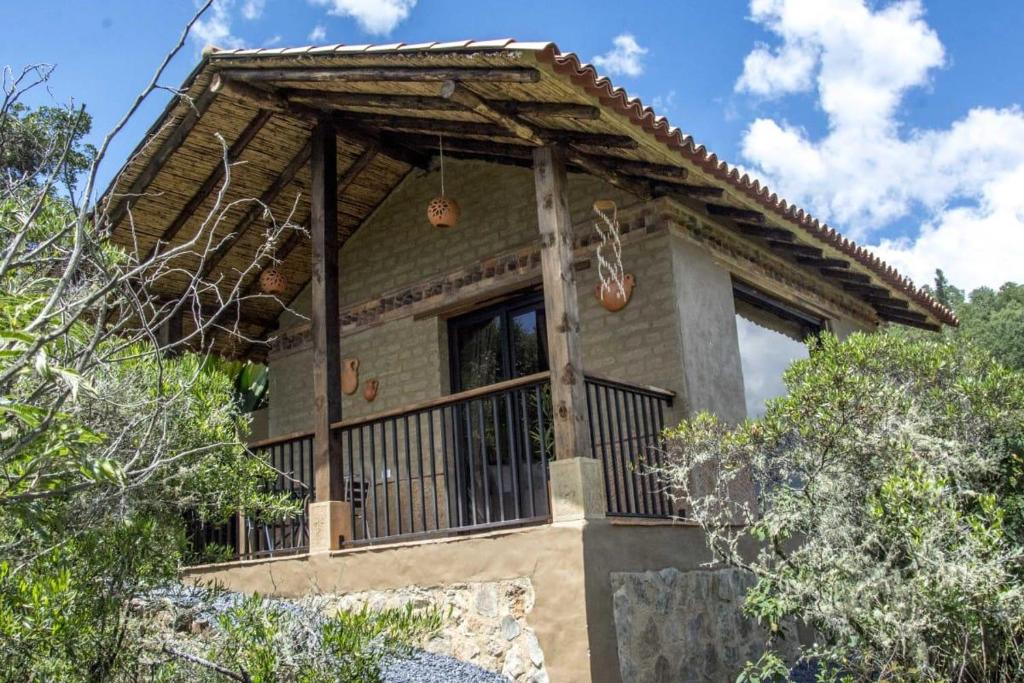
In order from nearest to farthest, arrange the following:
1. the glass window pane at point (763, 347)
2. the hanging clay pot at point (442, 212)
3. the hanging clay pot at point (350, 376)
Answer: the hanging clay pot at point (442, 212)
the glass window pane at point (763, 347)
the hanging clay pot at point (350, 376)

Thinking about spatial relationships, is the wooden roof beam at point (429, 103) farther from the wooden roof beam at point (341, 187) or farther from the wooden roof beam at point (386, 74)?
the wooden roof beam at point (341, 187)

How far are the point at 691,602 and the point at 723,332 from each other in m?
2.45

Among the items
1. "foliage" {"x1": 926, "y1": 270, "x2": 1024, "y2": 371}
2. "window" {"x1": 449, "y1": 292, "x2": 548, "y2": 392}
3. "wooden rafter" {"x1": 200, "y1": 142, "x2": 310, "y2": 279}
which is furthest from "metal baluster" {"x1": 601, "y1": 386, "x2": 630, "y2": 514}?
"foliage" {"x1": 926, "y1": 270, "x2": 1024, "y2": 371}

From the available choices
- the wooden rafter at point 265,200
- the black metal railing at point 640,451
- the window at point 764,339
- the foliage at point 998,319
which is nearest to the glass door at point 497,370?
the black metal railing at point 640,451

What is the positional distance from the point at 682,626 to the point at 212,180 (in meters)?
5.60

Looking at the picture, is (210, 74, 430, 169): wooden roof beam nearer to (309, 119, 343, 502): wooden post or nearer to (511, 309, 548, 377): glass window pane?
(309, 119, 343, 502): wooden post

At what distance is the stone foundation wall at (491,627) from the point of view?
556cm

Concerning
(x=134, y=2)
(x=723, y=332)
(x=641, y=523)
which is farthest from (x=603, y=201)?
(x=134, y=2)

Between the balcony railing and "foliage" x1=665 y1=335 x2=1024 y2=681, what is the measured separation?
0.72 meters

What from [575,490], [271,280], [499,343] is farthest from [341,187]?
[575,490]

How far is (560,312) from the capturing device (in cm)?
584

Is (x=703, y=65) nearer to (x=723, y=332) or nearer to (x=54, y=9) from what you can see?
(x=723, y=332)

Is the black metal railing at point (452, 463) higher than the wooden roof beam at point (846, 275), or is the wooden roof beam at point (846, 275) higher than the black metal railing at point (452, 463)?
the wooden roof beam at point (846, 275)

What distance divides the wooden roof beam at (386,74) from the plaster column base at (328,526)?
9.74 ft
